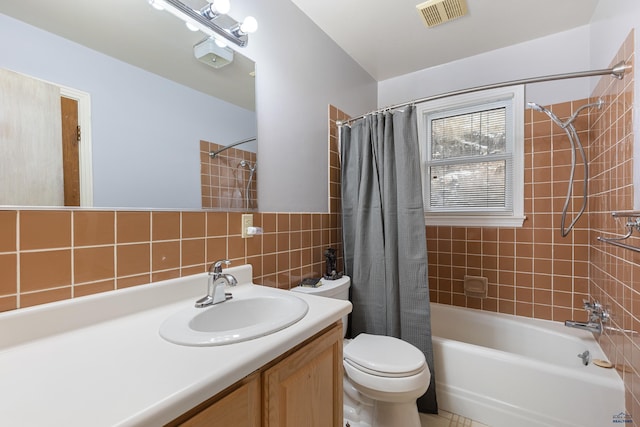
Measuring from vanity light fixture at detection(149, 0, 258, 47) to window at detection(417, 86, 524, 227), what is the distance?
1668 mm

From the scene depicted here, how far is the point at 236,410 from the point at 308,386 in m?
0.28

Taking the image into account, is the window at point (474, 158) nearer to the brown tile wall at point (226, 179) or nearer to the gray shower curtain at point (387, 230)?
the gray shower curtain at point (387, 230)

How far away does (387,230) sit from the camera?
173cm

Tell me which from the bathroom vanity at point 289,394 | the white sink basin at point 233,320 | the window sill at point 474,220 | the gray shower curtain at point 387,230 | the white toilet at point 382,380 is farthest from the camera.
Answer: the window sill at point 474,220

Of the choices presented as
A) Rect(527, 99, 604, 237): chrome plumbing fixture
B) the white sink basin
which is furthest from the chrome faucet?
Rect(527, 99, 604, 237): chrome plumbing fixture

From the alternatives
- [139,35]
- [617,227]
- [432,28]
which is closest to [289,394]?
[139,35]

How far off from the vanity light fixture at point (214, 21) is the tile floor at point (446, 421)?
7.26 feet

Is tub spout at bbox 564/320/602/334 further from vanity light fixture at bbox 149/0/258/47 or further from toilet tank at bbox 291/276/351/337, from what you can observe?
vanity light fixture at bbox 149/0/258/47

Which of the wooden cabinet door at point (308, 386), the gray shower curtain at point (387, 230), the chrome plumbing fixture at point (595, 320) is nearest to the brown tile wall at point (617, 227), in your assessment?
the chrome plumbing fixture at point (595, 320)

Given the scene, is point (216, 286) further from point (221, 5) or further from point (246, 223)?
point (221, 5)

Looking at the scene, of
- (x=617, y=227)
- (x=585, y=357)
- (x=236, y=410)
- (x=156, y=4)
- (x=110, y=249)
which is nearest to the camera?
Answer: (x=236, y=410)

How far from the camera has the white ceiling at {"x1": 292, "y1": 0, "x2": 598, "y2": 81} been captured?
169cm

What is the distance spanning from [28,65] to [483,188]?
2.54 meters

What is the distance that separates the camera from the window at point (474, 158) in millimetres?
2066
